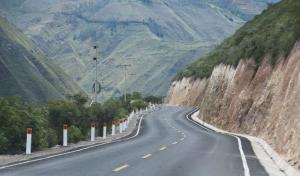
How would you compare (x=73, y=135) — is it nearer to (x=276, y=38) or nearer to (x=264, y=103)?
(x=264, y=103)

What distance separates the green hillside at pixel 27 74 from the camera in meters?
126

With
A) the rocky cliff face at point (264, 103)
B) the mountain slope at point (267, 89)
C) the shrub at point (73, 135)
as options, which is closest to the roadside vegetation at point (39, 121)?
the shrub at point (73, 135)

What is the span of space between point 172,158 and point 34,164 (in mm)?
5346

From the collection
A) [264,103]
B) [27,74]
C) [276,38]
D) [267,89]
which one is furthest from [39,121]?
[27,74]

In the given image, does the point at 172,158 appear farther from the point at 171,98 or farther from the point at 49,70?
the point at 49,70

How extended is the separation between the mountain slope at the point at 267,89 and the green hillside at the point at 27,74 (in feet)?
222

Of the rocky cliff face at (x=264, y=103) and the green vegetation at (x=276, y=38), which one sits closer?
the rocky cliff face at (x=264, y=103)

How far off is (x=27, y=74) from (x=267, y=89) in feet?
345

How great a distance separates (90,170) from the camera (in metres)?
14.9

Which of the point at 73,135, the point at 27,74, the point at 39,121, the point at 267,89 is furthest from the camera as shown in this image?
the point at 27,74

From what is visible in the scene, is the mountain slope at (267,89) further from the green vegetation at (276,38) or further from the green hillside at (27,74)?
the green hillside at (27,74)

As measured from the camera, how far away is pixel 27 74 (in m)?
139

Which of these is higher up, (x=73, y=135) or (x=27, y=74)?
(x=27, y=74)

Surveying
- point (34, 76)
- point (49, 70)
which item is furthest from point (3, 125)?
point (49, 70)
